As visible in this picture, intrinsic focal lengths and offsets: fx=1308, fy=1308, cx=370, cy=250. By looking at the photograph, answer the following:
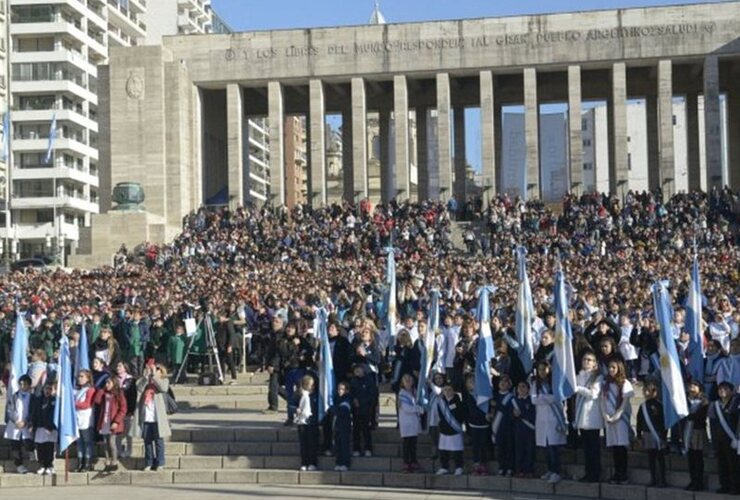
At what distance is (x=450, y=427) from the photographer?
1827 centimetres

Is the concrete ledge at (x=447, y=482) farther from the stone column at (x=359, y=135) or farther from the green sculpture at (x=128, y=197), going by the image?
the stone column at (x=359, y=135)

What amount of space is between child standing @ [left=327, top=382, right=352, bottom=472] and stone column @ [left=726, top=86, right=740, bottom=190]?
44969mm

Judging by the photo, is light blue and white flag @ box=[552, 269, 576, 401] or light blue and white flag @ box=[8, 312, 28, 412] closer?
light blue and white flag @ box=[552, 269, 576, 401]

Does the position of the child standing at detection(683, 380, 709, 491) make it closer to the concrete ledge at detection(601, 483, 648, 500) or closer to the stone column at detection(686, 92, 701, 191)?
the concrete ledge at detection(601, 483, 648, 500)

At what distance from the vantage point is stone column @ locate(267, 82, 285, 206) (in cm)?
5878

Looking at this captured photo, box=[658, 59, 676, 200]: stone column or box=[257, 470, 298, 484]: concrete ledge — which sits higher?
box=[658, 59, 676, 200]: stone column

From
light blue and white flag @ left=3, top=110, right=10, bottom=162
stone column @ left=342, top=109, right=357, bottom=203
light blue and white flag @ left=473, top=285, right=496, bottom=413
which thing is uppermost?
light blue and white flag @ left=3, top=110, right=10, bottom=162

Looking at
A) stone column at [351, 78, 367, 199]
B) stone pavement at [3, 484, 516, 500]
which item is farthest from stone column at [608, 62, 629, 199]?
stone pavement at [3, 484, 516, 500]

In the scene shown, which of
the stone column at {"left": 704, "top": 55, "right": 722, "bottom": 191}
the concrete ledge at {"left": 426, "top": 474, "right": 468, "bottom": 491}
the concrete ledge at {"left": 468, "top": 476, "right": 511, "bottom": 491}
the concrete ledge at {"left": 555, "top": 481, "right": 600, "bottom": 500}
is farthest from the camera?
the stone column at {"left": 704, "top": 55, "right": 722, "bottom": 191}

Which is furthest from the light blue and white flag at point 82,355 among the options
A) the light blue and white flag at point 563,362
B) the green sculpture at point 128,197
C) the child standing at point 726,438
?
the green sculpture at point 128,197

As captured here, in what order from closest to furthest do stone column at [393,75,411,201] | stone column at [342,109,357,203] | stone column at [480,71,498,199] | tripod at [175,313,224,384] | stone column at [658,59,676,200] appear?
tripod at [175,313,224,384] → stone column at [658,59,676,200] → stone column at [480,71,498,199] → stone column at [393,75,411,201] → stone column at [342,109,357,203]

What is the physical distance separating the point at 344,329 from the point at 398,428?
243 cm

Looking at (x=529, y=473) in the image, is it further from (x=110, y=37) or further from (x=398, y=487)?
(x=110, y=37)

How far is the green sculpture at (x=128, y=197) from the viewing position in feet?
167
